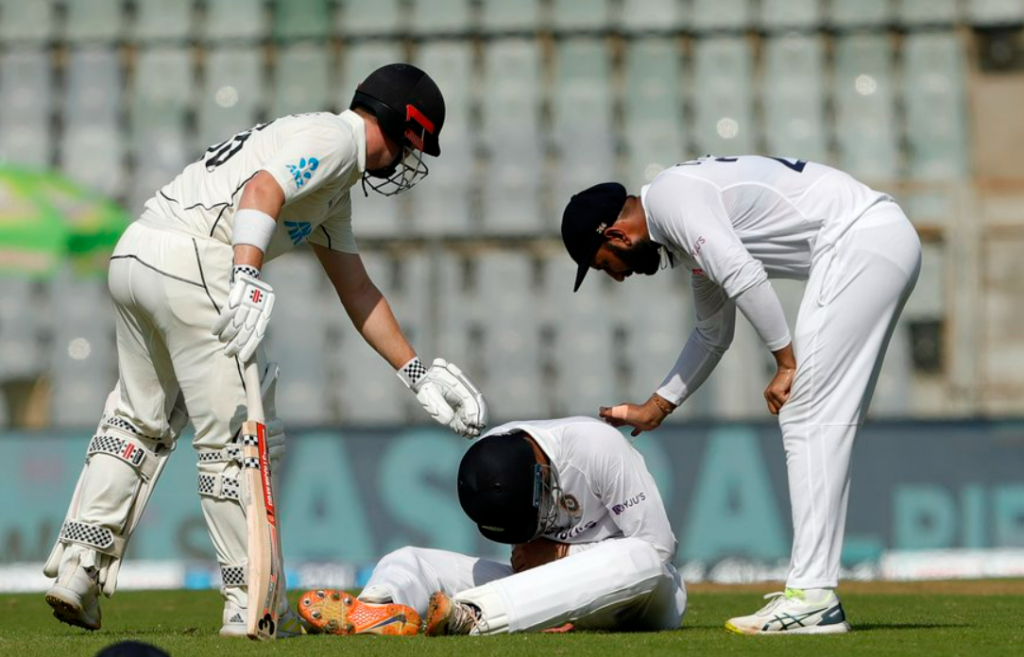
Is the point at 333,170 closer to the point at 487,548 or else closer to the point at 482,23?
the point at 487,548

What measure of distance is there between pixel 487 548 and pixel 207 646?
20.0ft

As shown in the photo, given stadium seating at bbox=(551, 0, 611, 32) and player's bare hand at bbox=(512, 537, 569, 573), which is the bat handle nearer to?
player's bare hand at bbox=(512, 537, 569, 573)

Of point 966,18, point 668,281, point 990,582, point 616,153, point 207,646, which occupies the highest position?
point 966,18

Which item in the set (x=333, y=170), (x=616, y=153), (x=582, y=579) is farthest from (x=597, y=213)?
(x=616, y=153)

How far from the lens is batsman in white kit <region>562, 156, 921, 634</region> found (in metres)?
4.74

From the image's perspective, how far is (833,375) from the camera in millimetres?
4820

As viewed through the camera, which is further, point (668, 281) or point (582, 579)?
point (668, 281)

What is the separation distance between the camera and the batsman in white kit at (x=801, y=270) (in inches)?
187

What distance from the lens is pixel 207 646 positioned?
4477 mm

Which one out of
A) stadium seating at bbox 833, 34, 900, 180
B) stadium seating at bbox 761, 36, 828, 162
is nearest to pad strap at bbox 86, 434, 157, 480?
stadium seating at bbox 761, 36, 828, 162

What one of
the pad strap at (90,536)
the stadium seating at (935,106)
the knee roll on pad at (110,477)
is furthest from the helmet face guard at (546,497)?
the stadium seating at (935,106)

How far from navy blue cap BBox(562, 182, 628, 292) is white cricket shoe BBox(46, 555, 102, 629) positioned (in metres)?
1.84

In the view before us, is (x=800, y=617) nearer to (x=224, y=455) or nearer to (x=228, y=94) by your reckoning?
(x=224, y=455)

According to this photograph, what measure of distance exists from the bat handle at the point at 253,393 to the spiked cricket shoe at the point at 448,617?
0.76 metres
